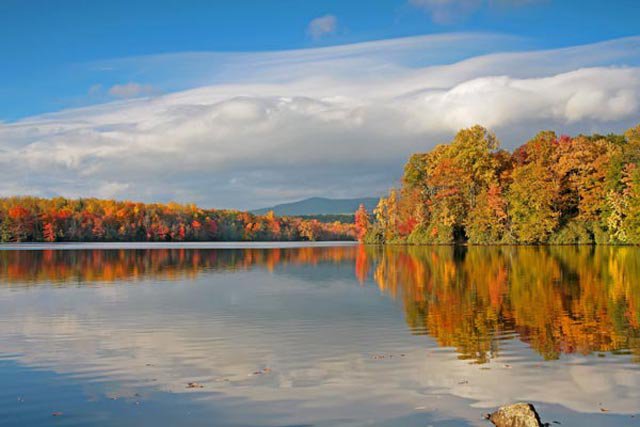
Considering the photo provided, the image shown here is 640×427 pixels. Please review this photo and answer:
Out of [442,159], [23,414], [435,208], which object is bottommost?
[23,414]

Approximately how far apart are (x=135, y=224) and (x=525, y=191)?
107148 mm

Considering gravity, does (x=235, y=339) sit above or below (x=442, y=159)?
below

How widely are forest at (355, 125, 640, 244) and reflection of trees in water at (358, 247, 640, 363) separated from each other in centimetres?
3429

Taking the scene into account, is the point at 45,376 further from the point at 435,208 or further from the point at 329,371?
the point at 435,208

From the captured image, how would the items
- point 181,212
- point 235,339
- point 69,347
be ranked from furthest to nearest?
point 181,212 < point 235,339 < point 69,347

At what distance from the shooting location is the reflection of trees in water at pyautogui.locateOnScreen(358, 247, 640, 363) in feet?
48.7

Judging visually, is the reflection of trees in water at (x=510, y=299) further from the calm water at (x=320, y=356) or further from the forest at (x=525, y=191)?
the forest at (x=525, y=191)

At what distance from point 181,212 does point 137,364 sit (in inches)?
6315

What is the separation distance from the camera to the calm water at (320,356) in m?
9.73

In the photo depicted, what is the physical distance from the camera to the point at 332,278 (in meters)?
35.8

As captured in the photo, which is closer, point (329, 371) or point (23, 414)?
point (23, 414)

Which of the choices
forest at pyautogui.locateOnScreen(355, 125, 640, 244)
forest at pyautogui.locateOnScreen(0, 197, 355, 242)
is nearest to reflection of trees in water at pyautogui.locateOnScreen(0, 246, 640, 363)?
forest at pyautogui.locateOnScreen(355, 125, 640, 244)

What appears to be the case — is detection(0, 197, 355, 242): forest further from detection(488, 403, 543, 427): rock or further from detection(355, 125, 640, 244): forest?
detection(488, 403, 543, 427): rock

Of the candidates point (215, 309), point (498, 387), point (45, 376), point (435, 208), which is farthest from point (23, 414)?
point (435, 208)
